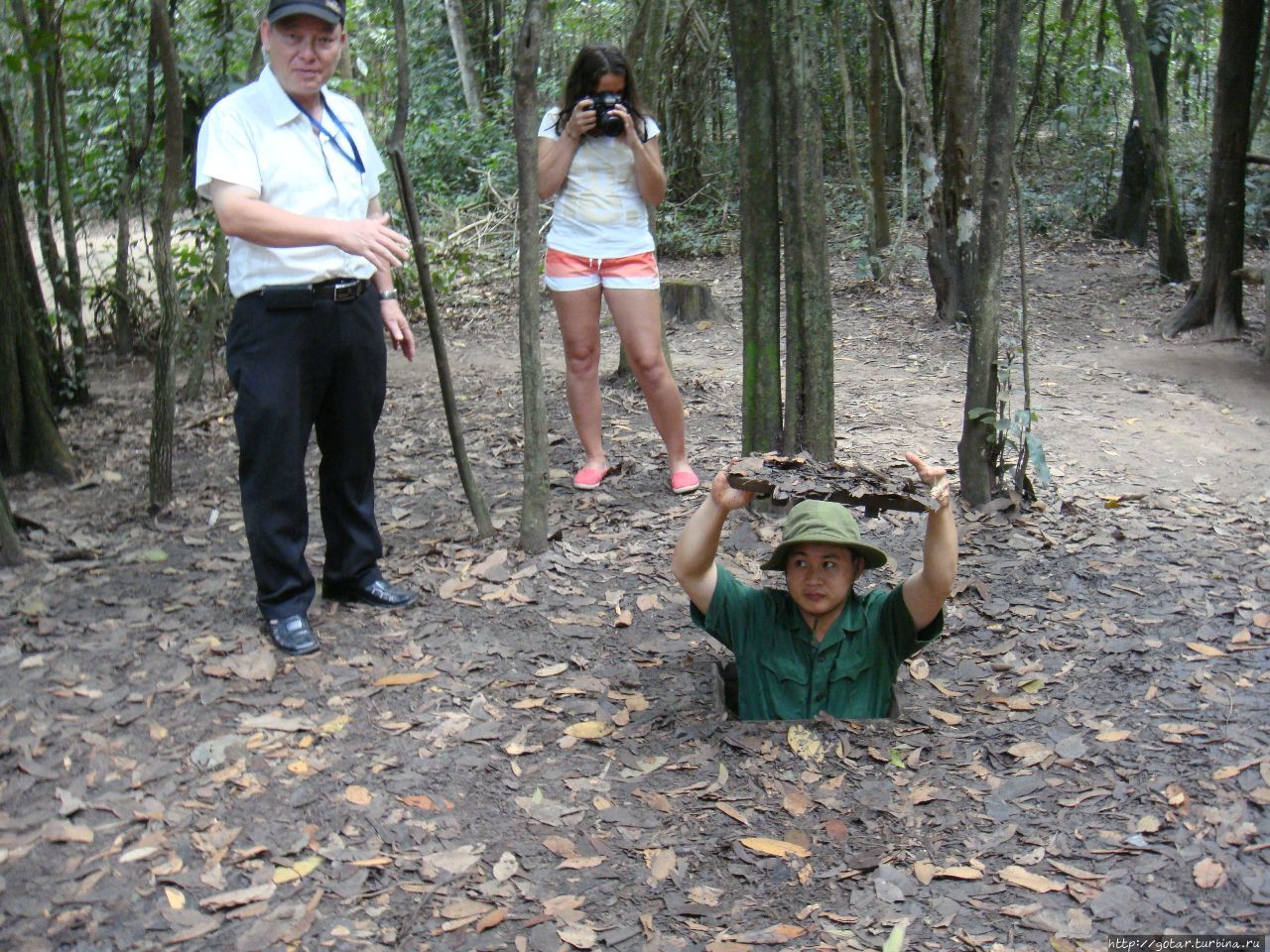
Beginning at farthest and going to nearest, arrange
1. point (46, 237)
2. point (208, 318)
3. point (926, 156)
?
point (926, 156), point (46, 237), point (208, 318)

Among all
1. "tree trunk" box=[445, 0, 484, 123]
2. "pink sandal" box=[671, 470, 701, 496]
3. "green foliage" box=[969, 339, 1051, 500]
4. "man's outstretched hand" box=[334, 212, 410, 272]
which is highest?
"tree trunk" box=[445, 0, 484, 123]

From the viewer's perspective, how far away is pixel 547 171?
484 cm

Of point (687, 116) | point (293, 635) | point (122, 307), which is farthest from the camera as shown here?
point (687, 116)

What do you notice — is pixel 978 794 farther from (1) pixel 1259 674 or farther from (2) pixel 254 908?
(2) pixel 254 908

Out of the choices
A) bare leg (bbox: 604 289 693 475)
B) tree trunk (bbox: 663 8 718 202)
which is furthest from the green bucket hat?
tree trunk (bbox: 663 8 718 202)

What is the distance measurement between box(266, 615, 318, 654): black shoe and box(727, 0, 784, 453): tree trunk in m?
1.98

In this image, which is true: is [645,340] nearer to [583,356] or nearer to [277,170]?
[583,356]

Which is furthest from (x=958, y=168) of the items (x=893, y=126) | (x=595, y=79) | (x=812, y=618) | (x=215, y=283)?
(x=893, y=126)

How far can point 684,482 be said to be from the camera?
515 centimetres

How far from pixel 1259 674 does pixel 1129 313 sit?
6.50m

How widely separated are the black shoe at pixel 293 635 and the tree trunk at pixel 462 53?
42.4ft

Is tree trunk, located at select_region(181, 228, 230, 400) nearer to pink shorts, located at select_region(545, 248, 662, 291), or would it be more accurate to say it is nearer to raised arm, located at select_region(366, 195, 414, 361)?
pink shorts, located at select_region(545, 248, 662, 291)

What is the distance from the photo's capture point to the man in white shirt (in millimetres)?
3355

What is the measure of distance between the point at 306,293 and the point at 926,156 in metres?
6.90
